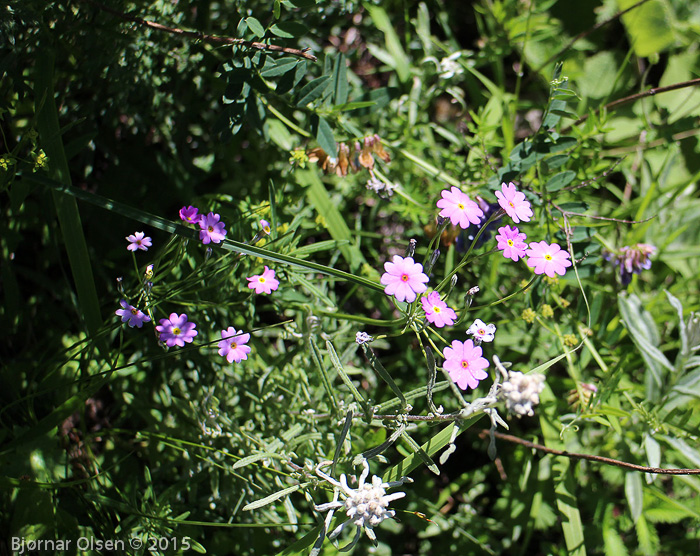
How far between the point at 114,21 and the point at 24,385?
1.32 meters

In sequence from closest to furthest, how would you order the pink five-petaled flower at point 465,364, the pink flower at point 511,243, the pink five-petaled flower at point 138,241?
the pink five-petaled flower at point 465,364 → the pink flower at point 511,243 → the pink five-petaled flower at point 138,241

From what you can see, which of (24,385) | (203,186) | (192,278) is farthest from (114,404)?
(203,186)

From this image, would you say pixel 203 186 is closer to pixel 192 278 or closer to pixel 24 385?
pixel 192 278

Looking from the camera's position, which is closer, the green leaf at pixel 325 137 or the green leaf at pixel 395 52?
the green leaf at pixel 325 137

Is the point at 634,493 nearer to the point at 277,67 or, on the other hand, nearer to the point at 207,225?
the point at 207,225

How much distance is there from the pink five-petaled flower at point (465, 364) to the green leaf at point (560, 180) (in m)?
0.81

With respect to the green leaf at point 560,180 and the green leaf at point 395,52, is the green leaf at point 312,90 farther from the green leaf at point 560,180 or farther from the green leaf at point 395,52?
the green leaf at point 560,180

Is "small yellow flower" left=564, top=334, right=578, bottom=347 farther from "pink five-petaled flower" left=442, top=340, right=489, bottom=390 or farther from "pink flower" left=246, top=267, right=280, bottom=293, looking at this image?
"pink flower" left=246, top=267, right=280, bottom=293

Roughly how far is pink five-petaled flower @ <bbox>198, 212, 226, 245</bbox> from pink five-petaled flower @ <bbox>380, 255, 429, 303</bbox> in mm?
496

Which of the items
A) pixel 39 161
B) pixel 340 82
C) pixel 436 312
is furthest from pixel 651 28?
pixel 39 161

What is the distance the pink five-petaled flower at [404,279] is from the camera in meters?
1.38

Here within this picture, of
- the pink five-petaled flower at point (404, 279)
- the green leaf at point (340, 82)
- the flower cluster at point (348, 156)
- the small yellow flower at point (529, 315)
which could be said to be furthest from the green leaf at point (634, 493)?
the green leaf at point (340, 82)

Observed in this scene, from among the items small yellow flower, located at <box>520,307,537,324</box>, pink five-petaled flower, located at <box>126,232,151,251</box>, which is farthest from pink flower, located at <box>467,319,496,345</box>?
pink five-petaled flower, located at <box>126,232,151,251</box>

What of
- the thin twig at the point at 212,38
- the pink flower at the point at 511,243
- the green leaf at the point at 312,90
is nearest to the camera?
the pink flower at the point at 511,243
